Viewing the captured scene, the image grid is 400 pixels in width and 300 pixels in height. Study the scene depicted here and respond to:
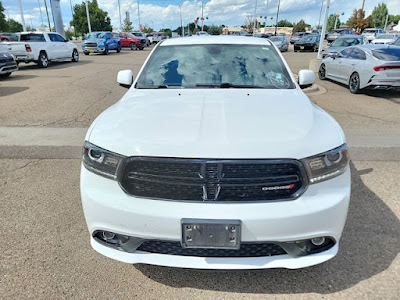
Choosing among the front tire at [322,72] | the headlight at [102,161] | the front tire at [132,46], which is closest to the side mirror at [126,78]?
the headlight at [102,161]

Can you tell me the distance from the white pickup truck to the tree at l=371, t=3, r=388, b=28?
93.7 metres

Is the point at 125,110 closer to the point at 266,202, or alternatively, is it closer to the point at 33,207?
the point at 266,202

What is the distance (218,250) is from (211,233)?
0.63ft

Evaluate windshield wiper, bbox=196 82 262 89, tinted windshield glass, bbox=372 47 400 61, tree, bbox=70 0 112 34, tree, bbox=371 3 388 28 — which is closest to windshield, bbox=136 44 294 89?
windshield wiper, bbox=196 82 262 89

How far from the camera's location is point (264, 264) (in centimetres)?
203

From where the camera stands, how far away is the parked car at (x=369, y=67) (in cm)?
896

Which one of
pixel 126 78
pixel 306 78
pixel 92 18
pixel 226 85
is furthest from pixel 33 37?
pixel 92 18

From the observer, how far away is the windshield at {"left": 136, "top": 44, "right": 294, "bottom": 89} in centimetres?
332

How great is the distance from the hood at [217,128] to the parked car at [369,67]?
7713mm

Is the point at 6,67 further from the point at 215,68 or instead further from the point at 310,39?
the point at 310,39

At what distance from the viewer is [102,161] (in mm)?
2166

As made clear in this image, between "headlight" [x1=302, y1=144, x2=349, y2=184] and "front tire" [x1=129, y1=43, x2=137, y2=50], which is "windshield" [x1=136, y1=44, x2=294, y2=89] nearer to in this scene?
"headlight" [x1=302, y1=144, x2=349, y2=184]

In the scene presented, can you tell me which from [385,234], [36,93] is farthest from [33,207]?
[36,93]

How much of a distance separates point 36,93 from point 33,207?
7511mm
